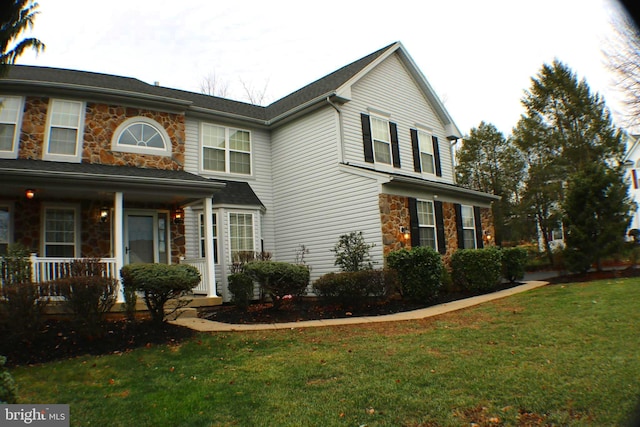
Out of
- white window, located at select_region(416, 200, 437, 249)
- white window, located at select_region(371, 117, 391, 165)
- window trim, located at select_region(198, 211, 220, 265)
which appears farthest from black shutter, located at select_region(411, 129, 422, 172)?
window trim, located at select_region(198, 211, 220, 265)

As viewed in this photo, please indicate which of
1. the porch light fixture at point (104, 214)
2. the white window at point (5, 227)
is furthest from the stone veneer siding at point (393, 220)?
the white window at point (5, 227)

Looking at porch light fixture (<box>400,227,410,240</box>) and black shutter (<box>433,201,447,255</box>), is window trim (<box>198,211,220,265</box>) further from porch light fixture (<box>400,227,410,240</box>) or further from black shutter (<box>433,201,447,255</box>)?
black shutter (<box>433,201,447,255</box>)

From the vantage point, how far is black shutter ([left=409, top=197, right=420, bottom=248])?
12258mm

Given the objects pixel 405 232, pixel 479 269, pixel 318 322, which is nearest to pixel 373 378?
pixel 318 322

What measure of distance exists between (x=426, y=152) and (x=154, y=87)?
10.3 meters

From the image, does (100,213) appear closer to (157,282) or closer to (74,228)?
(74,228)

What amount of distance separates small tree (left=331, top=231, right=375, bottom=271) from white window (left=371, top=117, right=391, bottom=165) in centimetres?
342

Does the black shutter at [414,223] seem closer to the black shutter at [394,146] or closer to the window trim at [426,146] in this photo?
the black shutter at [394,146]

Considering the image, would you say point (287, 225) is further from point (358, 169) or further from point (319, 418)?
point (319, 418)

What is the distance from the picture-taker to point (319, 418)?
365 centimetres

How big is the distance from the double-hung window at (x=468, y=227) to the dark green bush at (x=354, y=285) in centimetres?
588

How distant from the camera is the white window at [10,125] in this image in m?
10.2

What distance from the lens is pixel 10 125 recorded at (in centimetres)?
1029

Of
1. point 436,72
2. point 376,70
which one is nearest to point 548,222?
point 436,72
